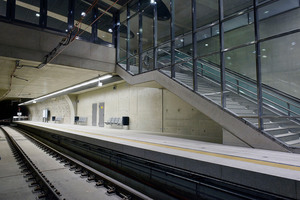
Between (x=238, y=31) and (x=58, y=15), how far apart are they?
890 centimetres

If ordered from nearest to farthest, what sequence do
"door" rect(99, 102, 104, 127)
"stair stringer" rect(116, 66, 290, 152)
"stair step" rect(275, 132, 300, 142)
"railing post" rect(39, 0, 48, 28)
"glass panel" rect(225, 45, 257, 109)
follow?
"stair stringer" rect(116, 66, 290, 152) → "stair step" rect(275, 132, 300, 142) → "glass panel" rect(225, 45, 257, 109) → "railing post" rect(39, 0, 48, 28) → "door" rect(99, 102, 104, 127)

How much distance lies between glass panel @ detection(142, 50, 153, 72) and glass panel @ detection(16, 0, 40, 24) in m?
5.13

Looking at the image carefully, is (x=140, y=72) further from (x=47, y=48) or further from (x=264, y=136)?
(x=264, y=136)

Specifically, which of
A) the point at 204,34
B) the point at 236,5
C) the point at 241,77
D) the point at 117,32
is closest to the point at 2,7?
the point at 117,32

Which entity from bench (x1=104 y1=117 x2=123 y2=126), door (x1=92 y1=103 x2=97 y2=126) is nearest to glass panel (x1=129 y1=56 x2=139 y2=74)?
bench (x1=104 y1=117 x2=123 y2=126)

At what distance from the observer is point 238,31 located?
29.9 feet

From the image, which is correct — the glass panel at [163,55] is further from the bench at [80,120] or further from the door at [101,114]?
the bench at [80,120]

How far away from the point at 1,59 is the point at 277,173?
10226 mm

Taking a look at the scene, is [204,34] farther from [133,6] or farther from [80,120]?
[80,120]

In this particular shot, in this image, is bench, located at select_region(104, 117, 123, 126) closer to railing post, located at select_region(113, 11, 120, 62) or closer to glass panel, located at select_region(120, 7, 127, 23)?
railing post, located at select_region(113, 11, 120, 62)

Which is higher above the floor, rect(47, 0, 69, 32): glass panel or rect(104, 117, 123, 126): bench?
rect(47, 0, 69, 32): glass panel

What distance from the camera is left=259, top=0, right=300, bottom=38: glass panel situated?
285 inches

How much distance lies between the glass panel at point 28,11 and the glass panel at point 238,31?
28.7 ft

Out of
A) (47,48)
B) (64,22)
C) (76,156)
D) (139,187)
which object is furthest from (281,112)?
(64,22)
